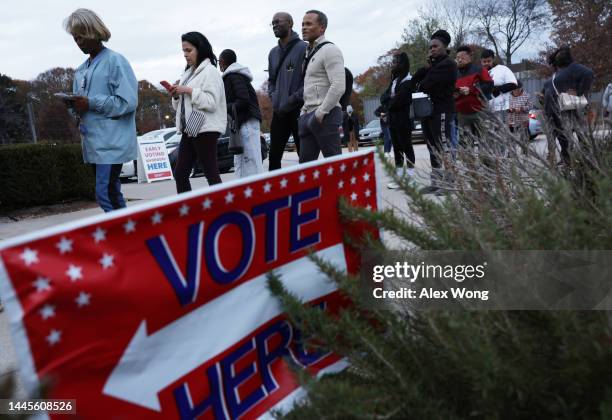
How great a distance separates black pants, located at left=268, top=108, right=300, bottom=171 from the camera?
5.79 meters

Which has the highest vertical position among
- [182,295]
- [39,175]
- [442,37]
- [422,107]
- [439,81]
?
[442,37]

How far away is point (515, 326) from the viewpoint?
4.42 feet

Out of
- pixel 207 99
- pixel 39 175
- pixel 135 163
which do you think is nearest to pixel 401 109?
pixel 207 99

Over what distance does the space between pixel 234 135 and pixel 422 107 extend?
89.8 inches

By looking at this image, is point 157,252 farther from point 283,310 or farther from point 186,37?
point 186,37

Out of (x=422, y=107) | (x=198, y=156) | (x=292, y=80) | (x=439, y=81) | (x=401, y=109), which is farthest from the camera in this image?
(x=401, y=109)

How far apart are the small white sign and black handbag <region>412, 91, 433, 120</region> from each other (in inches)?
348

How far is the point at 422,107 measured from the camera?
21.5 ft

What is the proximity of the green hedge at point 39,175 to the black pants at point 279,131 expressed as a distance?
4200 mm

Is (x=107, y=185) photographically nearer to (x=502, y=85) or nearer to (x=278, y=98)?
(x=278, y=98)

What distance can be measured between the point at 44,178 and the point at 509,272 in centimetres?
822

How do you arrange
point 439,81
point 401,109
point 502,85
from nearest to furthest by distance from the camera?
point 439,81
point 401,109
point 502,85

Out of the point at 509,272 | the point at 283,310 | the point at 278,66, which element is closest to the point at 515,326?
the point at 509,272

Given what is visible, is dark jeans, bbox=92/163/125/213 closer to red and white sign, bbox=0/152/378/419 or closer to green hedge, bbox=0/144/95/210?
red and white sign, bbox=0/152/378/419
